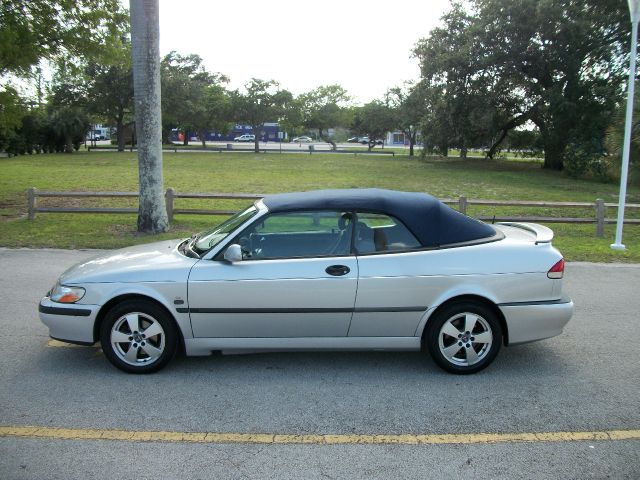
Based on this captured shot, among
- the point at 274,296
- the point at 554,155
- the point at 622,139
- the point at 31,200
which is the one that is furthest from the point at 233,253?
the point at 554,155

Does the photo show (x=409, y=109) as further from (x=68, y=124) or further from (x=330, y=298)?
(x=330, y=298)

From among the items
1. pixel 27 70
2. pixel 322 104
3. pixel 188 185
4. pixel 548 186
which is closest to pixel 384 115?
pixel 322 104

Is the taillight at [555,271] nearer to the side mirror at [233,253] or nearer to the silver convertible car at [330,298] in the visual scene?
the silver convertible car at [330,298]

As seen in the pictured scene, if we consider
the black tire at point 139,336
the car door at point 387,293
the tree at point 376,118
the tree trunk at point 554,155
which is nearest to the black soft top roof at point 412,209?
the car door at point 387,293

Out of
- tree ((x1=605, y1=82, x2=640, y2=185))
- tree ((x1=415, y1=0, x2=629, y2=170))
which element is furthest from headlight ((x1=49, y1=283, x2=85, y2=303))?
tree ((x1=415, y1=0, x2=629, y2=170))

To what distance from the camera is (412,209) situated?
4832 mm

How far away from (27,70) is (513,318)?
15.1m

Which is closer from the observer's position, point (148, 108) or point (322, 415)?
point (322, 415)

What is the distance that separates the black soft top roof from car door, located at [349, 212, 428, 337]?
25 centimetres

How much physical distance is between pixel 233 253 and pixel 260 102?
53.8 metres

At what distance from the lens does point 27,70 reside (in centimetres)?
1512

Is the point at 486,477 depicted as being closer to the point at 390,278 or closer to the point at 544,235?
the point at 390,278

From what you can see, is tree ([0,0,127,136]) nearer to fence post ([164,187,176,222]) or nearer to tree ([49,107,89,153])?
fence post ([164,187,176,222])

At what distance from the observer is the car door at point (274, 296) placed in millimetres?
4457
